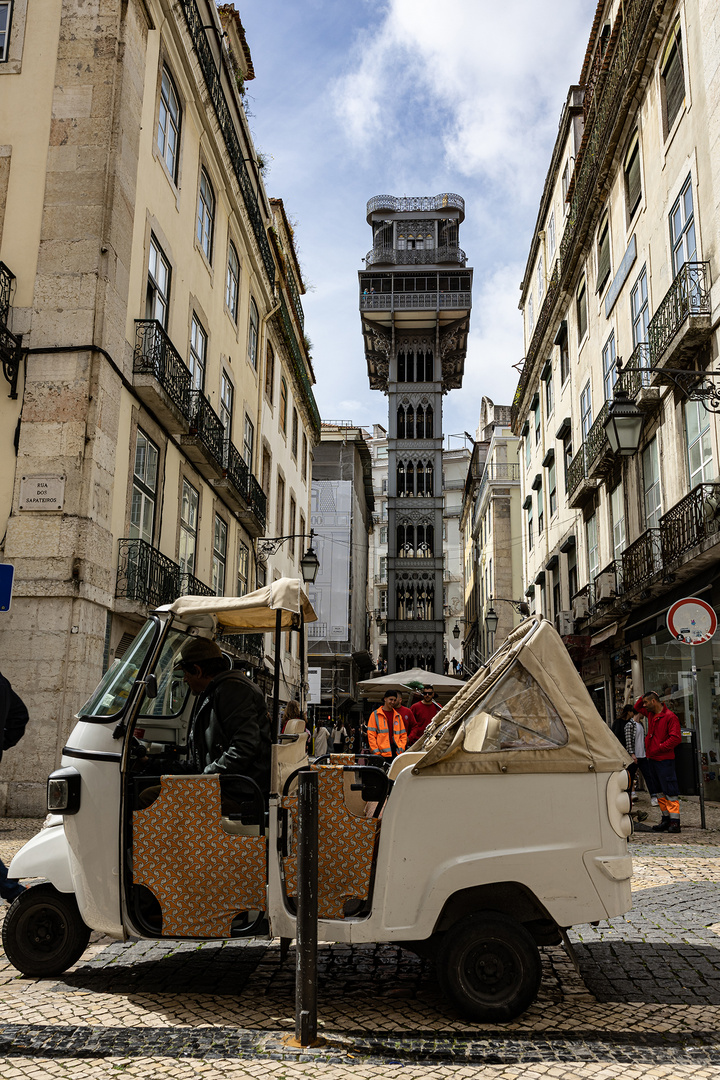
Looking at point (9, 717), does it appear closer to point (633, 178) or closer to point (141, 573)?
point (141, 573)

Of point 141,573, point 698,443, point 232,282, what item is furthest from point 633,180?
point 141,573

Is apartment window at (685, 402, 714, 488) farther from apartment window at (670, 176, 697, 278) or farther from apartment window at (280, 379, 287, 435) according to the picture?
apartment window at (280, 379, 287, 435)

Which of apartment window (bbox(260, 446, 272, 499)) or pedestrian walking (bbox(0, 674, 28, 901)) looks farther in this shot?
apartment window (bbox(260, 446, 272, 499))

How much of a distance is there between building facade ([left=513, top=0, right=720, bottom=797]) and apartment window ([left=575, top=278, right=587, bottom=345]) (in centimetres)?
8

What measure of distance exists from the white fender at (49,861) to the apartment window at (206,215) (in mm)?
16110

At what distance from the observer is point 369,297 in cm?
6606

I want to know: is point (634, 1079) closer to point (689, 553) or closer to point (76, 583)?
point (76, 583)

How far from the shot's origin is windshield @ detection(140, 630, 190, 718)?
4.94 metres

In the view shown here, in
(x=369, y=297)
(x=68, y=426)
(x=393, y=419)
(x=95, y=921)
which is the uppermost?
(x=369, y=297)

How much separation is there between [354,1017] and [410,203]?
233 ft

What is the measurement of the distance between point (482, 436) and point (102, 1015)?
243 feet

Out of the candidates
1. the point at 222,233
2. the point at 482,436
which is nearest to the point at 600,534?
the point at 222,233

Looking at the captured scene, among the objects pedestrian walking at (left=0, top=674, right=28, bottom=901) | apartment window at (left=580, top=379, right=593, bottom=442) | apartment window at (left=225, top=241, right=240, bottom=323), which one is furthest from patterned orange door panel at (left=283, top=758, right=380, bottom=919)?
apartment window at (left=580, top=379, right=593, bottom=442)

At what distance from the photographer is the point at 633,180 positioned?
2164 centimetres
